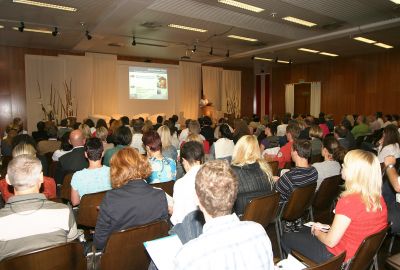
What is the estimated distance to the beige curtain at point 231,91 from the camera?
54.9ft

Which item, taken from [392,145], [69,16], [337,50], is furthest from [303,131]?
[337,50]

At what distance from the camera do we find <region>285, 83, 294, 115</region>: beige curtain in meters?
16.8

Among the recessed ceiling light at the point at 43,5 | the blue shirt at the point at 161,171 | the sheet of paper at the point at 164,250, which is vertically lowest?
the sheet of paper at the point at 164,250

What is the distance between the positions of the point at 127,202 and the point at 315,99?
15.1 meters

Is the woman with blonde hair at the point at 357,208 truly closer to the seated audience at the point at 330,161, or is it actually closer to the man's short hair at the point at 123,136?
the seated audience at the point at 330,161

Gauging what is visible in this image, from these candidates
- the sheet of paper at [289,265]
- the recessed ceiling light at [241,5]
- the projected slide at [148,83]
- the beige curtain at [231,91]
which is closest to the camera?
the sheet of paper at [289,265]

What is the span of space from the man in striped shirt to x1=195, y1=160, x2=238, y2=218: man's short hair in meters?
1.03

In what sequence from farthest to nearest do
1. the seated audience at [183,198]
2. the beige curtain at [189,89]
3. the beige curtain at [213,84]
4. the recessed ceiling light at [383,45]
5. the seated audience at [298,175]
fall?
1. the beige curtain at [213,84]
2. the beige curtain at [189,89]
3. the recessed ceiling light at [383,45]
4. the seated audience at [298,175]
5. the seated audience at [183,198]

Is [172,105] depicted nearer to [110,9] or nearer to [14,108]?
[14,108]

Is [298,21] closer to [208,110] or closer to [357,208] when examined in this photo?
[357,208]

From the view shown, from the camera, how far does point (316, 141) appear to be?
541cm

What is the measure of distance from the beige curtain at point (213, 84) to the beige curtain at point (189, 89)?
34cm

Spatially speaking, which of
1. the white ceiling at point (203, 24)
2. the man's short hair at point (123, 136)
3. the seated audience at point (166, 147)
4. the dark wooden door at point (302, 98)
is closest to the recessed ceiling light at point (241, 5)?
the white ceiling at point (203, 24)

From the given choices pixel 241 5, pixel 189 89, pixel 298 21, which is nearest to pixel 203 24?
pixel 241 5
